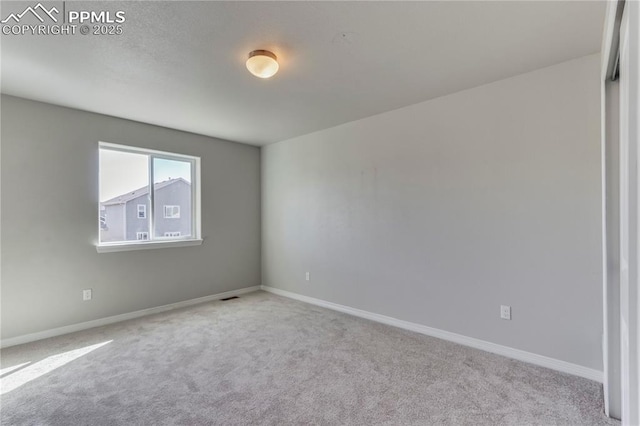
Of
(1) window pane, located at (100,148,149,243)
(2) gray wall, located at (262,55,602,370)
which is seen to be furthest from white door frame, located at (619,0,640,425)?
(1) window pane, located at (100,148,149,243)

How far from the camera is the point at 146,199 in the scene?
392 cm

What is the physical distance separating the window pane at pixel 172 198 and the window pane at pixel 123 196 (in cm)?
14

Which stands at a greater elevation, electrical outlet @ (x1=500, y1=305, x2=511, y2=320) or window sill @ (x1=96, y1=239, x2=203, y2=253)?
window sill @ (x1=96, y1=239, x2=203, y2=253)

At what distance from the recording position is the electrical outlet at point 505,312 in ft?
8.61

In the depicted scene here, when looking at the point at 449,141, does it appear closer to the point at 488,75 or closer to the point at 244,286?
the point at 488,75

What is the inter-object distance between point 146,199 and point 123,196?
27 centimetres

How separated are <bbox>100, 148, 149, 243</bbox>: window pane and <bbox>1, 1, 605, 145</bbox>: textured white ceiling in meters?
0.65

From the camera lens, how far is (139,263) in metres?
3.77

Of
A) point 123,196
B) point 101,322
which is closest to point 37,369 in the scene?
point 101,322

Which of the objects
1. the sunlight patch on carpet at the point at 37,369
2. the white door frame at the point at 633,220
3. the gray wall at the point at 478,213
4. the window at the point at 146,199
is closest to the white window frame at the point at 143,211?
the window at the point at 146,199

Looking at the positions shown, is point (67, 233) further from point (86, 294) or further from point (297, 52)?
point (297, 52)

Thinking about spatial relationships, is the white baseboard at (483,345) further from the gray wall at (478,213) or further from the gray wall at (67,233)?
the gray wall at (67,233)

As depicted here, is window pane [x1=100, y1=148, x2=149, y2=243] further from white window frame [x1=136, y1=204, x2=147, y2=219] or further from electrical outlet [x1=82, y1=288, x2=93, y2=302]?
electrical outlet [x1=82, y1=288, x2=93, y2=302]

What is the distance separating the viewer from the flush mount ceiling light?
7.00 feet
